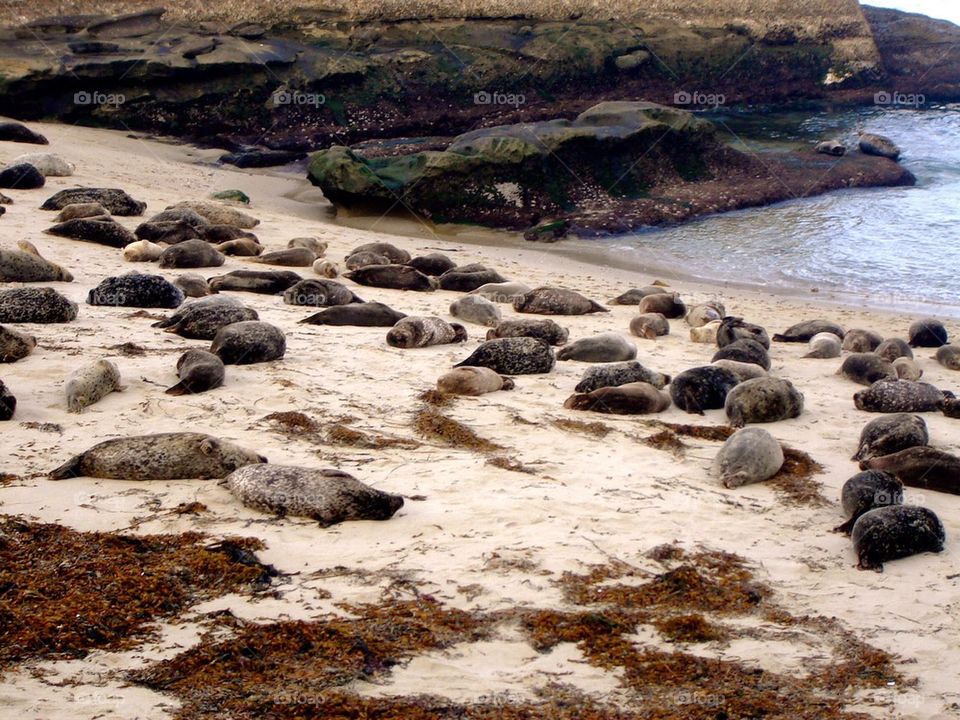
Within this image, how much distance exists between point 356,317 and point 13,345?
253 cm

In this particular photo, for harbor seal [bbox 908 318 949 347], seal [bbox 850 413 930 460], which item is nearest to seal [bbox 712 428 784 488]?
seal [bbox 850 413 930 460]

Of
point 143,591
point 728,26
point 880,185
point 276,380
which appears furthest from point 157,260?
point 728,26

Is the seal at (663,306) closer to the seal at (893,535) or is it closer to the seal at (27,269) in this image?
the seal at (27,269)

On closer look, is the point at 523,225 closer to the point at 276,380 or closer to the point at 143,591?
the point at 276,380

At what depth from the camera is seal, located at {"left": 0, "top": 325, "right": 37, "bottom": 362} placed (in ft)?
21.0

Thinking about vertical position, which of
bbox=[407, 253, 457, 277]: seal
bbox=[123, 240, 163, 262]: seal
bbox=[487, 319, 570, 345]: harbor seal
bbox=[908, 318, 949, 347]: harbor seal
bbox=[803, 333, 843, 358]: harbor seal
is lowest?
bbox=[123, 240, 163, 262]: seal

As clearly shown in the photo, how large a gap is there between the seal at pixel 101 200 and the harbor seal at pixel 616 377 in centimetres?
672

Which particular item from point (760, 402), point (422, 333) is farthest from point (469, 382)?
point (760, 402)

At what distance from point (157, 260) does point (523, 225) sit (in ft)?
18.3

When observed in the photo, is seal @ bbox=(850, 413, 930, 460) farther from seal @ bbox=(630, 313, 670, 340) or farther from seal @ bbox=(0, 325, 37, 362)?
seal @ bbox=(0, 325, 37, 362)

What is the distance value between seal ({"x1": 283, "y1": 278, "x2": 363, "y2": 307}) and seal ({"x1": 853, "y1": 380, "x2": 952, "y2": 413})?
4066 mm

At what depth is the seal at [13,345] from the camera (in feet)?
21.0

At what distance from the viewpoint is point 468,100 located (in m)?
19.7

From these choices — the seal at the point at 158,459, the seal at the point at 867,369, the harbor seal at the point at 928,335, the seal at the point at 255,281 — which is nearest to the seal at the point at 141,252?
the seal at the point at 255,281
